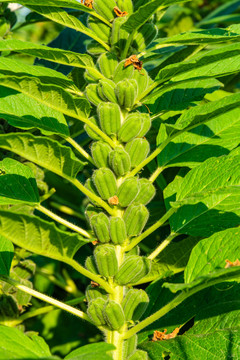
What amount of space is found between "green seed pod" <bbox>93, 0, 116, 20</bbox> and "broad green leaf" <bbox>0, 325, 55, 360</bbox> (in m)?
0.73

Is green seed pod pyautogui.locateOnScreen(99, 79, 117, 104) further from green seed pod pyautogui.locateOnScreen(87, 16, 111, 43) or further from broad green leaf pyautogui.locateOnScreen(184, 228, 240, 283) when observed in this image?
broad green leaf pyautogui.locateOnScreen(184, 228, 240, 283)

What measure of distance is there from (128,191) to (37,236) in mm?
276

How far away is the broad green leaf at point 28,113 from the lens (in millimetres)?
1037

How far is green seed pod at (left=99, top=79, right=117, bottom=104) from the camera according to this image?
106 centimetres

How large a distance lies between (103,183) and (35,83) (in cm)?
25

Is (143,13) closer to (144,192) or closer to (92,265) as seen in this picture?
(144,192)

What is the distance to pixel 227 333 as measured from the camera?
3.11 feet

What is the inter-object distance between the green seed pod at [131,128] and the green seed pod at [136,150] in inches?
0.5

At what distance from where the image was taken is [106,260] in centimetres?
96

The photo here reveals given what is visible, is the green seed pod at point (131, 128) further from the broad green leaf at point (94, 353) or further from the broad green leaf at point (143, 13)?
the broad green leaf at point (94, 353)

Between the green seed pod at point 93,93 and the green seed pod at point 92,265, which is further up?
the green seed pod at point 93,93

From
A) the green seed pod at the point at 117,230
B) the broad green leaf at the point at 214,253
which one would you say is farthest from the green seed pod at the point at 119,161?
the broad green leaf at the point at 214,253

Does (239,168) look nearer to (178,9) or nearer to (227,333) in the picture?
(227,333)

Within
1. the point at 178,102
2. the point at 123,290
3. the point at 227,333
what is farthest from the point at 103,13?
the point at 227,333
